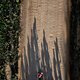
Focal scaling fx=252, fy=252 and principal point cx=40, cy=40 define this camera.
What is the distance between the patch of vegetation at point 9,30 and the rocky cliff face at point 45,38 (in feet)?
0.60

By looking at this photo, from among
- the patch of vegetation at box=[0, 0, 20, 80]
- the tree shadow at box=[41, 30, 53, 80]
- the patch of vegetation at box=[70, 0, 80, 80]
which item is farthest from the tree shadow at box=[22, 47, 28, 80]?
the patch of vegetation at box=[70, 0, 80, 80]

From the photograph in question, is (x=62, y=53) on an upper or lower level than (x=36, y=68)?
upper

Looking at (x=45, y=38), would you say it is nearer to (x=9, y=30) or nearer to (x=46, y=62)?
(x=46, y=62)

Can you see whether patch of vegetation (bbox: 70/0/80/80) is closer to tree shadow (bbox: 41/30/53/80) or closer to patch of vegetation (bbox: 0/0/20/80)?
tree shadow (bbox: 41/30/53/80)

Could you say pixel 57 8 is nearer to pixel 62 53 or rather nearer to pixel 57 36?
pixel 57 36

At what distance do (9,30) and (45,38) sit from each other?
1.05 m

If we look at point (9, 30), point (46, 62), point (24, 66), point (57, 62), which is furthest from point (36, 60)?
point (9, 30)

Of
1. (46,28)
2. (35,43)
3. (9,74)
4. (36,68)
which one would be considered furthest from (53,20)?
(9,74)

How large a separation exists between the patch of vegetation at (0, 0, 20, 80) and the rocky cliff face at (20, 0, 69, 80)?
18 centimetres

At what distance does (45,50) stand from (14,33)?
100 centimetres

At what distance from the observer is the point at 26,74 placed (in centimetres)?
680

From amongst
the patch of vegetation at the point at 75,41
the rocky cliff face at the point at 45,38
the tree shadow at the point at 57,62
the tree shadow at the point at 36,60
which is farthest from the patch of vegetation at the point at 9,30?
the patch of vegetation at the point at 75,41

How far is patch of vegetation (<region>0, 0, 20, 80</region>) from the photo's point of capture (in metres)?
6.84

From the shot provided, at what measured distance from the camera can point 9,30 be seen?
689cm
